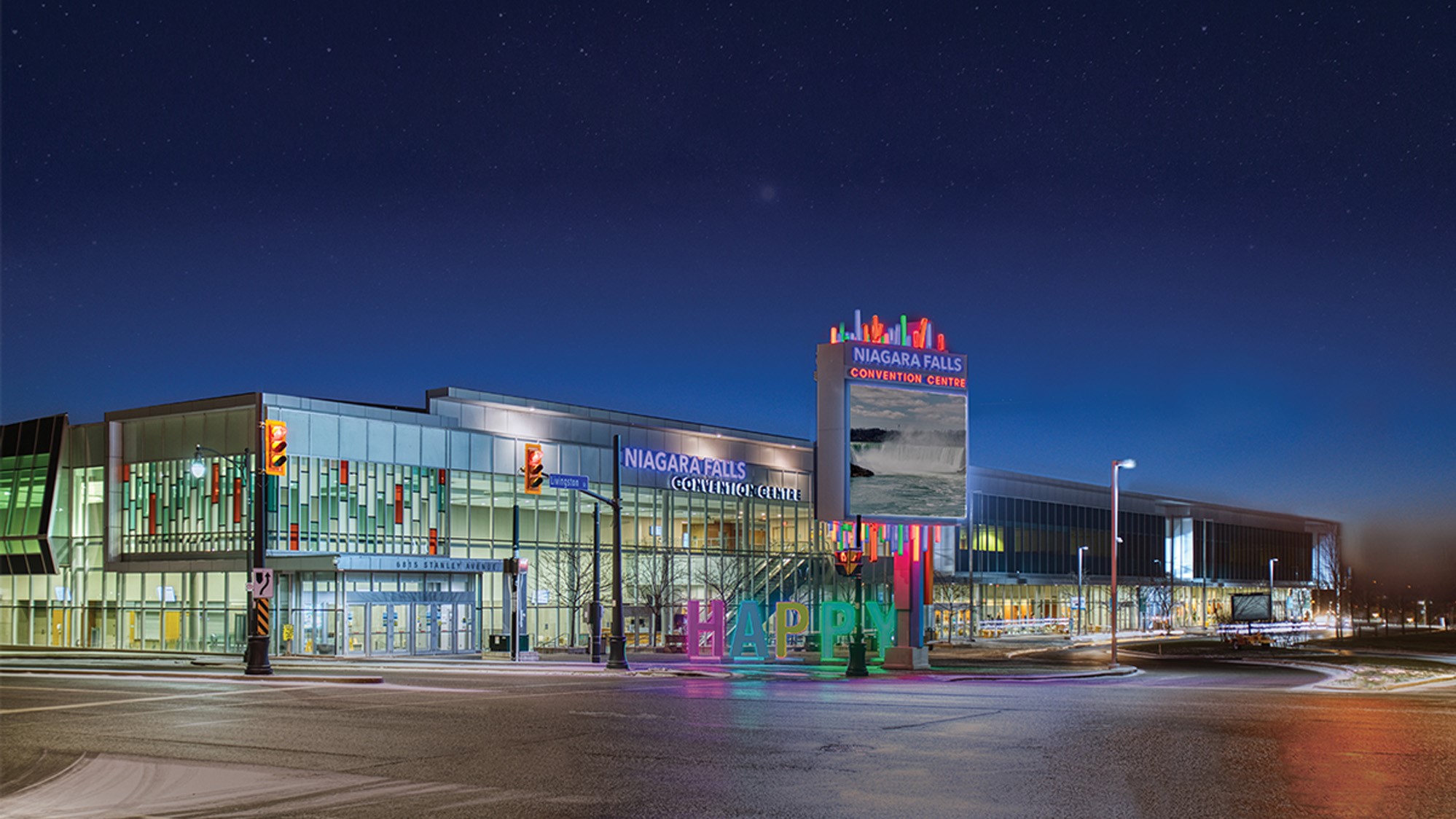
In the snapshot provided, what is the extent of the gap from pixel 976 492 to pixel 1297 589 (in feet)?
203

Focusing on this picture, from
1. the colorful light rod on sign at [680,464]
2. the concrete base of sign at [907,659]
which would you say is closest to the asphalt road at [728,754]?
the concrete base of sign at [907,659]

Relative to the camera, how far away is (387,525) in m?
61.8

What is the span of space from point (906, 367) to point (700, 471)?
14.8 meters

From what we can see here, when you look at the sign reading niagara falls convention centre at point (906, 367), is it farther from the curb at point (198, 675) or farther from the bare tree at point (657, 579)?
the curb at point (198, 675)

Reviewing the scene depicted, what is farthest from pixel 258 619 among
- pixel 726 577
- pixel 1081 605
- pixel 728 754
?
pixel 1081 605

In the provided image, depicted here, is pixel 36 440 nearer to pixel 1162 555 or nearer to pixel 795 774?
pixel 795 774

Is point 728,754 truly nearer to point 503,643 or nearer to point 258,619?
point 258,619

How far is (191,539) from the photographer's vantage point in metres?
60.9

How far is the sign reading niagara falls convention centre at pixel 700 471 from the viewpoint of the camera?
73.1 meters

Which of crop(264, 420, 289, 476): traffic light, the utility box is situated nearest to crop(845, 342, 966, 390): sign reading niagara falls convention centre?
the utility box

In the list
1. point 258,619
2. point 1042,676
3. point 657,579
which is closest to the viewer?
point 1042,676

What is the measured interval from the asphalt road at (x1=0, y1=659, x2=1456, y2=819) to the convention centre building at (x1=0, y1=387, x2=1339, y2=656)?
22.2m

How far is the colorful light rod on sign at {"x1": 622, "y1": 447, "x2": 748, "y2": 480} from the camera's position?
7262 cm

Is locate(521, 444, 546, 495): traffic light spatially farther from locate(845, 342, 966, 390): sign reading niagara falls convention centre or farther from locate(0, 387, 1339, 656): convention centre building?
locate(845, 342, 966, 390): sign reading niagara falls convention centre
